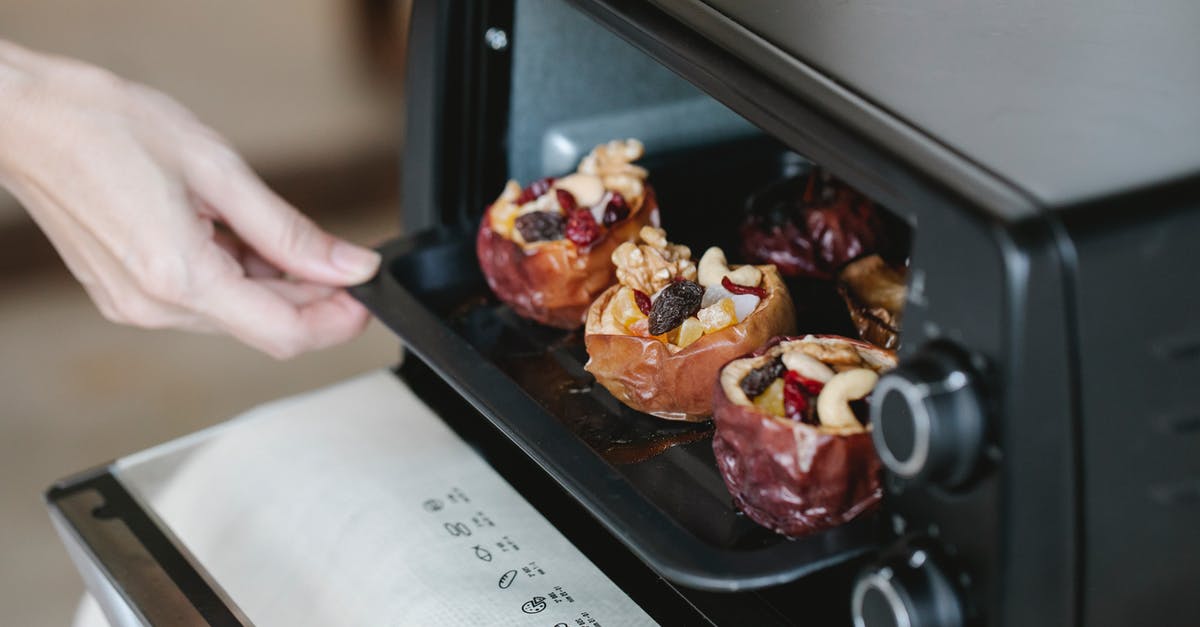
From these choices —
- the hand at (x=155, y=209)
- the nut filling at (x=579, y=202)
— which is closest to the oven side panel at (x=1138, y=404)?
the nut filling at (x=579, y=202)

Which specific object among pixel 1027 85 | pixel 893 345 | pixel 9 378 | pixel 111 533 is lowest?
pixel 9 378

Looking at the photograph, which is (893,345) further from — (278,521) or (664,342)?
(278,521)

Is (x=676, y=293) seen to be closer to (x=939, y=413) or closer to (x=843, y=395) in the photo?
(x=843, y=395)

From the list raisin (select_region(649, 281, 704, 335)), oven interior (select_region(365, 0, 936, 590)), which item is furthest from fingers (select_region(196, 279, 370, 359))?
raisin (select_region(649, 281, 704, 335))

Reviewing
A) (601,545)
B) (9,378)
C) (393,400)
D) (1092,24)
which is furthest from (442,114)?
(9,378)

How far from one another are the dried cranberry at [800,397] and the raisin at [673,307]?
0.12 m

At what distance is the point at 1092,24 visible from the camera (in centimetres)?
70

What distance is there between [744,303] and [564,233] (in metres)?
0.16

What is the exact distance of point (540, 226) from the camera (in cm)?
89

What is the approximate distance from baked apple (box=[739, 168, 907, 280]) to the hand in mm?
275

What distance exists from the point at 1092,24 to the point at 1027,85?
0.31 ft

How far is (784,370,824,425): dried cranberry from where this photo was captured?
0.66 meters

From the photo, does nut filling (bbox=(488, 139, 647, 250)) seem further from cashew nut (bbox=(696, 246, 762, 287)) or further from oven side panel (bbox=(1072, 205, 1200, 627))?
oven side panel (bbox=(1072, 205, 1200, 627))

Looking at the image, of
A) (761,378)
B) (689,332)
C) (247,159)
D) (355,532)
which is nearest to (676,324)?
(689,332)
